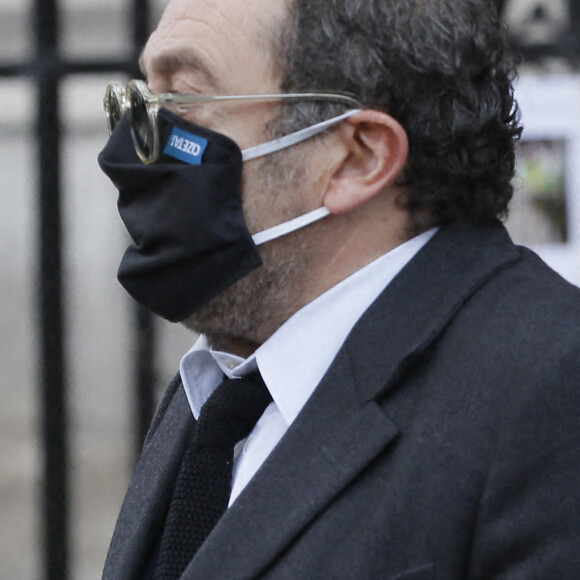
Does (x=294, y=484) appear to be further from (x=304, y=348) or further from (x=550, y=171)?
(x=550, y=171)

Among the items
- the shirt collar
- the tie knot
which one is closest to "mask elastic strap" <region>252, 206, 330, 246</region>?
the shirt collar

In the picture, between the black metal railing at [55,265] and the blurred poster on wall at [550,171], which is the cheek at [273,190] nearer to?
the blurred poster on wall at [550,171]

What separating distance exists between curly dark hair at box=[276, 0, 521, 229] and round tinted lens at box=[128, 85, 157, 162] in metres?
0.24

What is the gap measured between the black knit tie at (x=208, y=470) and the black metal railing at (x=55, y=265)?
7.72 feet

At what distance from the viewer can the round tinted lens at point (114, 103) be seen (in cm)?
200

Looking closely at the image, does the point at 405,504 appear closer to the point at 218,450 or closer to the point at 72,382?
the point at 218,450

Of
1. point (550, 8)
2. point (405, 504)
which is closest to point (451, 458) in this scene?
point (405, 504)

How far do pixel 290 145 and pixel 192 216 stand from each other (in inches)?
8.0

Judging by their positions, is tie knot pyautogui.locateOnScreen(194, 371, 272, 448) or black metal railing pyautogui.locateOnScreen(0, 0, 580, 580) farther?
black metal railing pyautogui.locateOnScreen(0, 0, 580, 580)

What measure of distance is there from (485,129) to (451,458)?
65 cm

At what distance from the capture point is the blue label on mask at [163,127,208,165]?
1.88 meters

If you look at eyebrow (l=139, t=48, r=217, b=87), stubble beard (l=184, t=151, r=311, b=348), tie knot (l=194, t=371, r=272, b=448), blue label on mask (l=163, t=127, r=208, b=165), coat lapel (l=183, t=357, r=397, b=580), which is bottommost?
coat lapel (l=183, t=357, r=397, b=580)

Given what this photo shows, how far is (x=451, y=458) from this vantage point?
5.02ft

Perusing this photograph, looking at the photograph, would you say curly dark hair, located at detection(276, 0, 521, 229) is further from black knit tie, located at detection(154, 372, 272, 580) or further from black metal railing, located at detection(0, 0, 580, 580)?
black metal railing, located at detection(0, 0, 580, 580)
